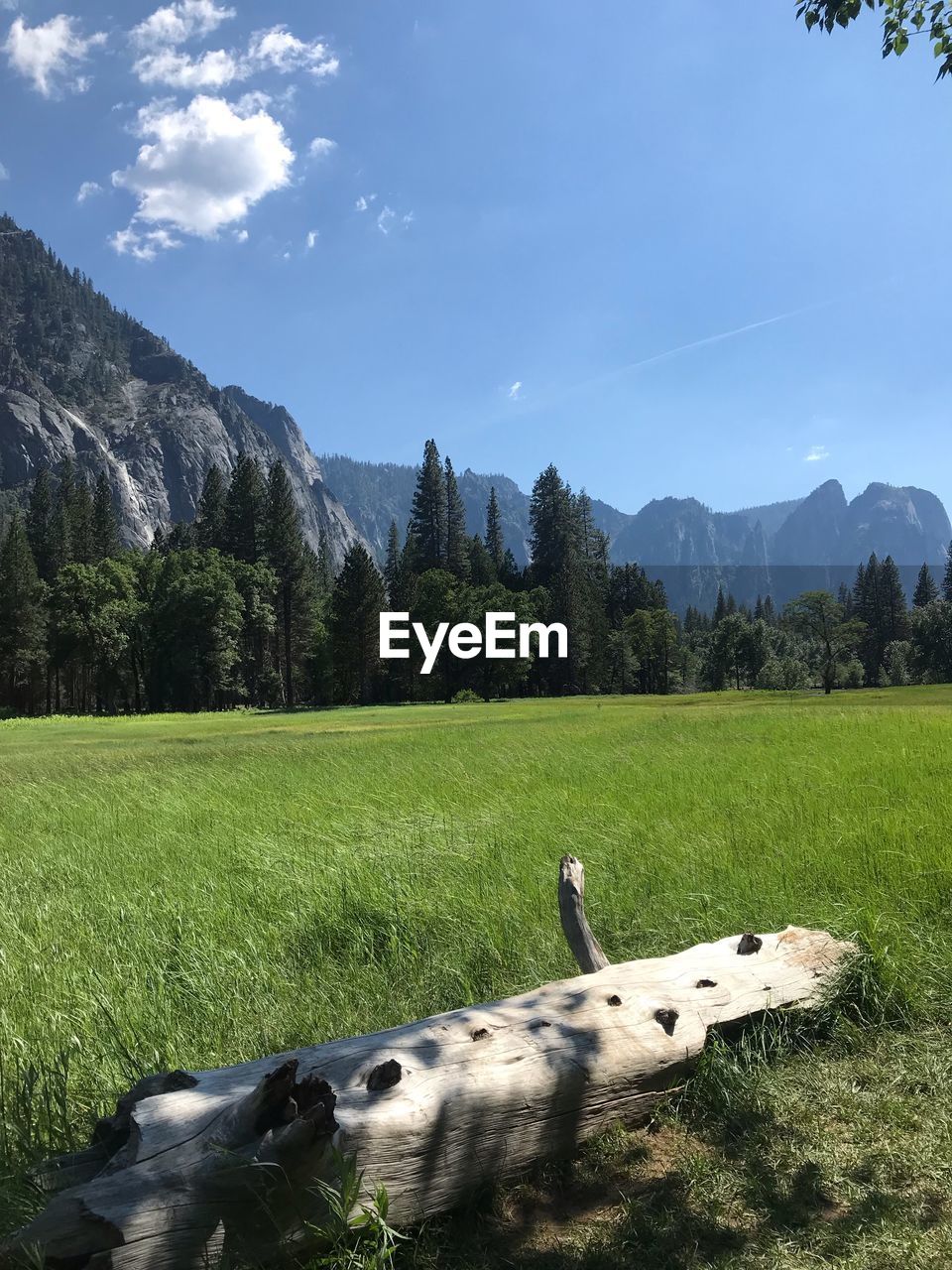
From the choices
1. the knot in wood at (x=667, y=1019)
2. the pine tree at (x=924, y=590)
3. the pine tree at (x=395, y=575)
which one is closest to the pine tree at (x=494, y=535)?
the pine tree at (x=395, y=575)

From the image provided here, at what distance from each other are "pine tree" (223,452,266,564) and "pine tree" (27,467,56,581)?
18.5 metres

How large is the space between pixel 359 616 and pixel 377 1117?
73.1 meters

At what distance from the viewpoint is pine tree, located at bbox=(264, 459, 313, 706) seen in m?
78.4

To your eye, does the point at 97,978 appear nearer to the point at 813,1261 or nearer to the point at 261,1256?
the point at 261,1256

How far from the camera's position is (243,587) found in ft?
243

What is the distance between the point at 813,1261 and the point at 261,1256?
6.45 feet

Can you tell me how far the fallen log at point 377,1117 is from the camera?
7.50 feet

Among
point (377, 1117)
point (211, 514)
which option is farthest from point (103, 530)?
point (377, 1117)

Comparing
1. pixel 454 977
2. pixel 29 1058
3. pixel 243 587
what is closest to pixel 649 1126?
pixel 454 977

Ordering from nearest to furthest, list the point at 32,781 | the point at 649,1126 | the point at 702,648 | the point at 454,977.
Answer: the point at 649,1126 → the point at 454,977 → the point at 32,781 → the point at 702,648

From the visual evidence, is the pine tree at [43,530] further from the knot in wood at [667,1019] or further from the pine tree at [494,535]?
the knot in wood at [667,1019]

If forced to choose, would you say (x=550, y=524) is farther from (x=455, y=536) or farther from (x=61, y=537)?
(x=61, y=537)

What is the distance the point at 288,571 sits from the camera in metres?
78.7

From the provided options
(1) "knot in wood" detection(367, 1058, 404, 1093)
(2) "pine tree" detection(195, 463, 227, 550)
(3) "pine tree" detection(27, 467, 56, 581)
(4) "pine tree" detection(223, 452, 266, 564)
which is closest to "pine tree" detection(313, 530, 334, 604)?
(4) "pine tree" detection(223, 452, 266, 564)
